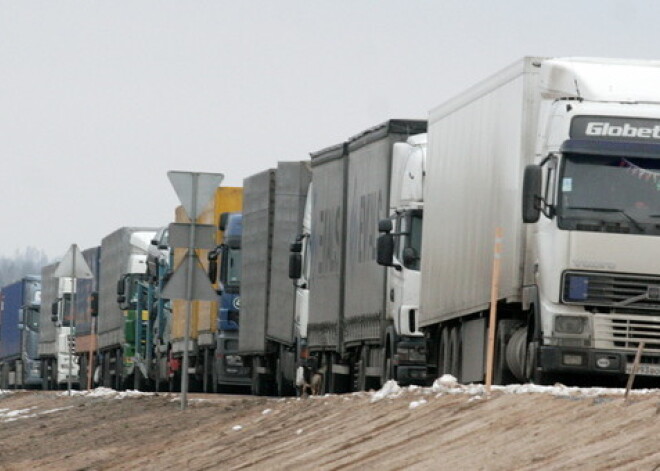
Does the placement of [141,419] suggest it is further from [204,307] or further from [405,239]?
[204,307]

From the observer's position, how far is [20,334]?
73.5 meters

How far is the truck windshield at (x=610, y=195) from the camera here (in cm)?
2072

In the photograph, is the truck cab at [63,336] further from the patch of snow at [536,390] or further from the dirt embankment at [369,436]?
the patch of snow at [536,390]

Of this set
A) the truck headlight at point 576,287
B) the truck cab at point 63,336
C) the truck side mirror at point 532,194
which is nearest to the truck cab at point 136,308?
the truck cab at point 63,336

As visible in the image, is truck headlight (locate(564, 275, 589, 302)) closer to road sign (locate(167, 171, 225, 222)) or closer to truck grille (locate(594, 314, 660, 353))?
truck grille (locate(594, 314, 660, 353))

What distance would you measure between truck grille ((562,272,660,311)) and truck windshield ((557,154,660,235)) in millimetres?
463

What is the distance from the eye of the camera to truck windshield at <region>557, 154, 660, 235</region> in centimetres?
2072

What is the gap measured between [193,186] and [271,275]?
1349 centimetres

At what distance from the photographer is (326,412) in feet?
66.3

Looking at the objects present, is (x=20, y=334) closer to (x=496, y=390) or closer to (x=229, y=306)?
(x=229, y=306)

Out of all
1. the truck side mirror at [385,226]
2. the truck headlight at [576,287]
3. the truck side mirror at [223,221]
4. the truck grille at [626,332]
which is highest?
the truck side mirror at [223,221]

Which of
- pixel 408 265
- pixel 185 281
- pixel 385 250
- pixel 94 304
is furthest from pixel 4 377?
pixel 185 281

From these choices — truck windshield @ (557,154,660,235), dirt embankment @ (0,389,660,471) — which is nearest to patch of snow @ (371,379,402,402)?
dirt embankment @ (0,389,660,471)

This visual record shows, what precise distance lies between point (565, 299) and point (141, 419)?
22.1ft
